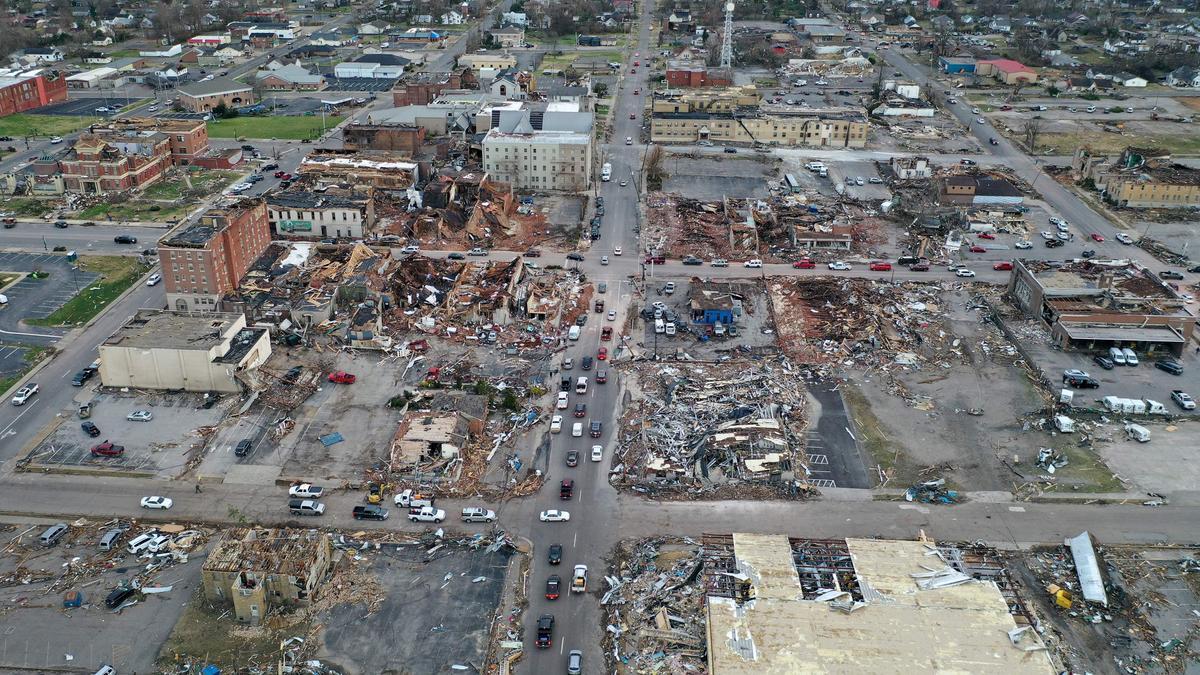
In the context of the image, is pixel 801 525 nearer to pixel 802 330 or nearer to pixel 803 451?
pixel 803 451

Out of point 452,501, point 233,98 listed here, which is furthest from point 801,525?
point 233,98

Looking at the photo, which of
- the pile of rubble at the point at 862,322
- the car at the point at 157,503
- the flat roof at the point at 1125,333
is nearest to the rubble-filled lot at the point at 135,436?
the car at the point at 157,503

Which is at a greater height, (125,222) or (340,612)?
(125,222)

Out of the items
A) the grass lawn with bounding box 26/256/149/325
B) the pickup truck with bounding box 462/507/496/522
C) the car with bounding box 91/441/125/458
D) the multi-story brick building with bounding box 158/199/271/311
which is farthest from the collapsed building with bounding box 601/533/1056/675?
the grass lawn with bounding box 26/256/149/325

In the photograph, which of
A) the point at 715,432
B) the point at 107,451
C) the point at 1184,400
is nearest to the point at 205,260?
the point at 107,451

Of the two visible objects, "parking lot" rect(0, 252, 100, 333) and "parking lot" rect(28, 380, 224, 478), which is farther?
"parking lot" rect(0, 252, 100, 333)

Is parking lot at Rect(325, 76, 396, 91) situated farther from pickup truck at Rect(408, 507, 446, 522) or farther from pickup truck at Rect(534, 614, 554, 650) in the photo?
pickup truck at Rect(534, 614, 554, 650)
